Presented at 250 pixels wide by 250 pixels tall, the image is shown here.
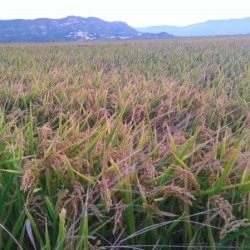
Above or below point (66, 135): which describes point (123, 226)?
below

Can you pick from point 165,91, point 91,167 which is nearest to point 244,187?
Answer: point 91,167

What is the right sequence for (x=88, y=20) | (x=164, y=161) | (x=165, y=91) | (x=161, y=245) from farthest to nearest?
(x=88, y=20) < (x=165, y=91) < (x=164, y=161) < (x=161, y=245)

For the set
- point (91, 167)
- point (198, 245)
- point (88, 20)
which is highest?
point (88, 20)

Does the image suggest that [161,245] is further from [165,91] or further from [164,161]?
[165,91]

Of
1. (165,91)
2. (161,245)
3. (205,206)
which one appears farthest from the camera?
(165,91)

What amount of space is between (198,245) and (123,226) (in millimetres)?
257

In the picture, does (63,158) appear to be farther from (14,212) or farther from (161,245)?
(161,245)

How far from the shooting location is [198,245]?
3.58 ft

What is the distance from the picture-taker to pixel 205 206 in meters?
1.18

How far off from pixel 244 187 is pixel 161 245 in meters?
0.33

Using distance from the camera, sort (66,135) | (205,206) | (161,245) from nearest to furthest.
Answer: (161,245) < (205,206) < (66,135)

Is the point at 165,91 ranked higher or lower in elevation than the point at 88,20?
lower

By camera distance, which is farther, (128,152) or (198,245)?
(128,152)

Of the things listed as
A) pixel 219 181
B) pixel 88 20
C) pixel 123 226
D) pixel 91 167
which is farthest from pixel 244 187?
pixel 88 20
